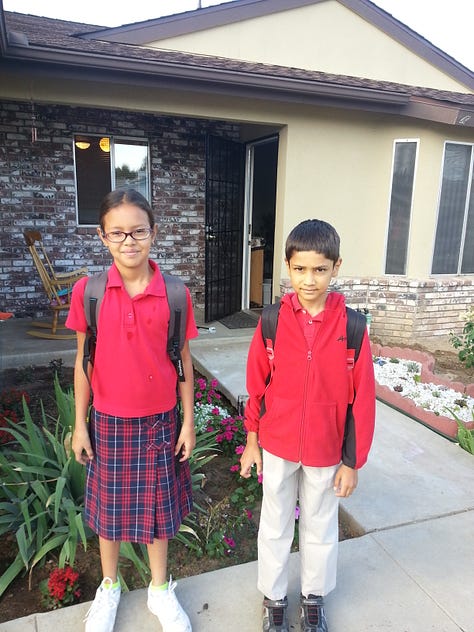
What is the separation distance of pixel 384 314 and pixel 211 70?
12.2 ft

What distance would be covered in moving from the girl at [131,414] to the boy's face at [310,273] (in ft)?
1.35

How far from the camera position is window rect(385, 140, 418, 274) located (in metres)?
6.16

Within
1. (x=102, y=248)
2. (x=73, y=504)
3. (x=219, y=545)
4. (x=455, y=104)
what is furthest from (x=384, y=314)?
(x=73, y=504)

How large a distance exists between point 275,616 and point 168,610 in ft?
1.37

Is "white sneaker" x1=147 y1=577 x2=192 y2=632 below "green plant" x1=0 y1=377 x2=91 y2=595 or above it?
below

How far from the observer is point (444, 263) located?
6.53 metres

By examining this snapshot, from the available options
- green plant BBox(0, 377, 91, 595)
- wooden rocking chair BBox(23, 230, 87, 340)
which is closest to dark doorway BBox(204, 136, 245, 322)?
wooden rocking chair BBox(23, 230, 87, 340)

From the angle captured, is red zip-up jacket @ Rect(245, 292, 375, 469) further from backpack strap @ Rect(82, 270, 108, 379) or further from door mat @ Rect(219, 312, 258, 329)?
door mat @ Rect(219, 312, 258, 329)

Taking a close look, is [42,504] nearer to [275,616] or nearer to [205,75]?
[275,616]

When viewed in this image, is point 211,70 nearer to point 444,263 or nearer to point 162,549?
point 444,263

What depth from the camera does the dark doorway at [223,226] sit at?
20.7 feet

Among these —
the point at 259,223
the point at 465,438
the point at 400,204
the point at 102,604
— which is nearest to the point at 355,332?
the point at 102,604

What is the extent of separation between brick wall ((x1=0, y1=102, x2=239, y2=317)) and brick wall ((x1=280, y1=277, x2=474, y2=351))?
2898 mm

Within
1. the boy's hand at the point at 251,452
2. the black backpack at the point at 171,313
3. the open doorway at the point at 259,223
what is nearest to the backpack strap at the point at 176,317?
the black backpack at the point at 171,313
